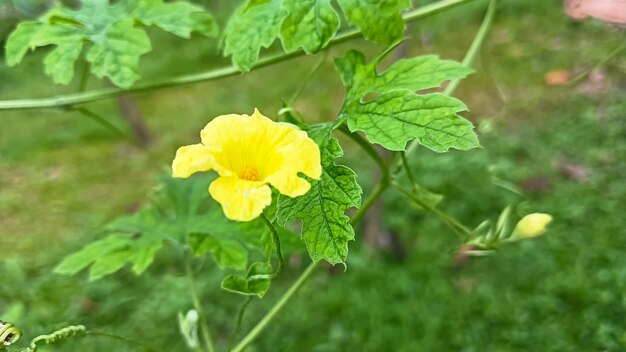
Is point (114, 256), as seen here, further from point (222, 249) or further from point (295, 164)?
point (295, 164)

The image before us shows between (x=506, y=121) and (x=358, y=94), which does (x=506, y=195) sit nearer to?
(x=506, y=121)

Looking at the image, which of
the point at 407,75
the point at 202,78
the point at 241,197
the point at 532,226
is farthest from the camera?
the point at 202,78

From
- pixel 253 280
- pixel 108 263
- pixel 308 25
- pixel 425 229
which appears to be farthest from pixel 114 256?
pixel 425 229

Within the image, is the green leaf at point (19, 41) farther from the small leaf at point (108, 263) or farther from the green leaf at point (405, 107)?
the green leaf at point (405, 107)

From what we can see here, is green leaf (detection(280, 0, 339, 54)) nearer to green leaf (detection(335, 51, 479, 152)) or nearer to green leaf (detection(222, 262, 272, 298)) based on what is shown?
green leaf (detection(335, 51, 479, 152))

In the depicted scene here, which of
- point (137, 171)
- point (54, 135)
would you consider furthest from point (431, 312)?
point (54, 135)

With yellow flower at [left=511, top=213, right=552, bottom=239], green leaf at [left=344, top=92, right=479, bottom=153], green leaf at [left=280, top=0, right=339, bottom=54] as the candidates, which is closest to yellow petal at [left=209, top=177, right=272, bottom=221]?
green leaf at [left=344, top=92, right=479, bottom=153]
